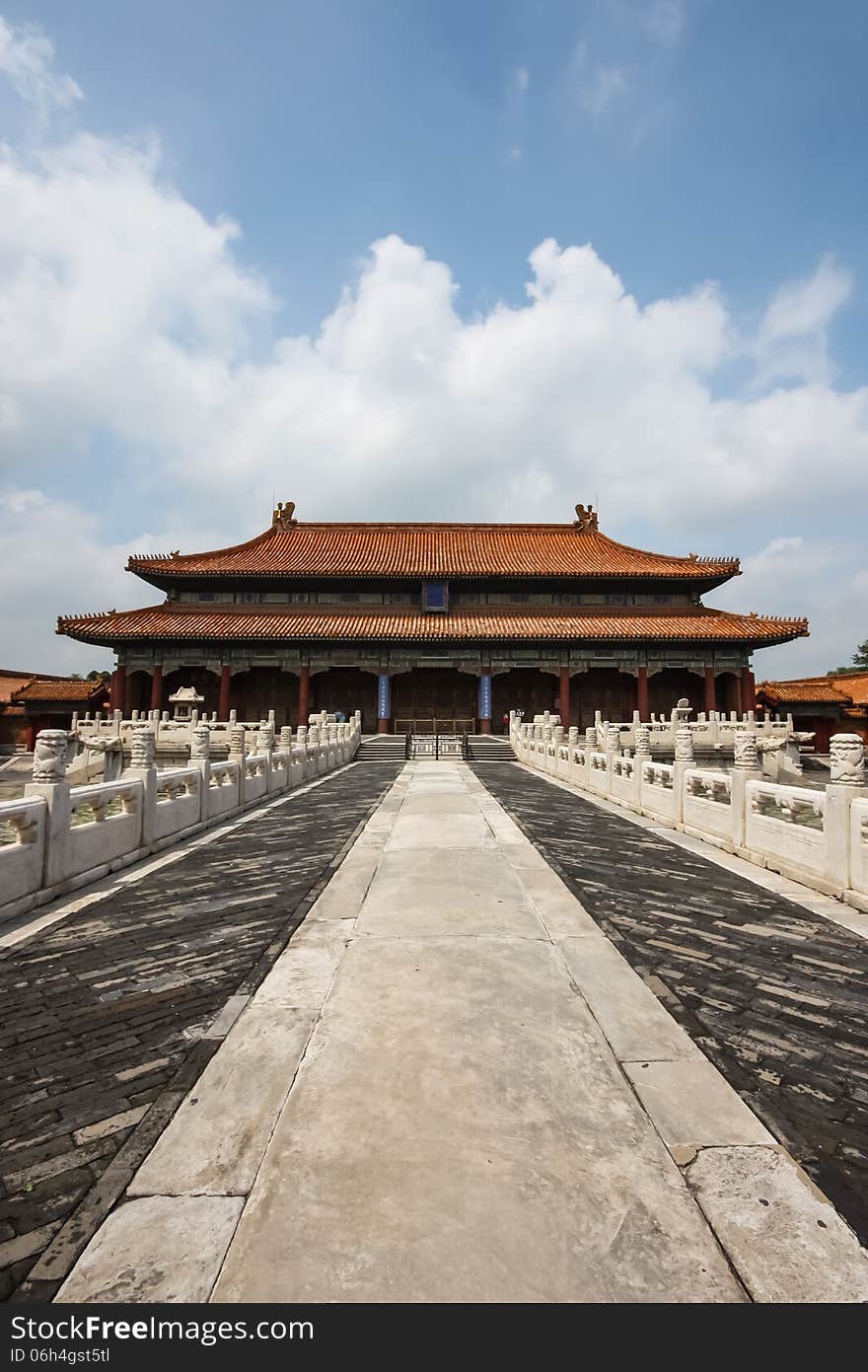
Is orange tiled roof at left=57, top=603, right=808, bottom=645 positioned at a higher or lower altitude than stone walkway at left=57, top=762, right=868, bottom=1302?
higher

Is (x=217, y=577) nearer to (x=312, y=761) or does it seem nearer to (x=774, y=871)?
(x=312, y=761)

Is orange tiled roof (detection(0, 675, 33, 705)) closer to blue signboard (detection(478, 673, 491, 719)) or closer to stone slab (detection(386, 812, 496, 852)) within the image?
blue signboard (detection(478, 673, 491, 719))

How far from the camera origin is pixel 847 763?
201 inches

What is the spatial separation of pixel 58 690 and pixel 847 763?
33131mm

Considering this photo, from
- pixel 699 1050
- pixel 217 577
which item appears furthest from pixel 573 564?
pixel 699 1050

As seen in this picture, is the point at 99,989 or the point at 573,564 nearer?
the point at 99,989

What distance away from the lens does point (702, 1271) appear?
1.45m

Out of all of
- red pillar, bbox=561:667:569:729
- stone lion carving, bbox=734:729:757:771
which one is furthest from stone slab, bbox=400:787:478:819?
red pillar, bbox=561:667:569:729

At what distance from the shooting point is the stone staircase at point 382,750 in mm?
20641

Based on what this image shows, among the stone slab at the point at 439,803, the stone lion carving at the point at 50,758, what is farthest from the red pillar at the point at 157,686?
the stone lion carving at the point at 50,758

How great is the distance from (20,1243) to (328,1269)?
0.87 m

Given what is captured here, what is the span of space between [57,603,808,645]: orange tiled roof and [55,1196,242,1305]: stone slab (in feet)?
80.6

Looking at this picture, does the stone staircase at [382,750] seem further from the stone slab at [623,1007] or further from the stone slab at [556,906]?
the stone slab at [623,1007]

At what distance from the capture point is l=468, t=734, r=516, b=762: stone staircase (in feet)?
68.8
